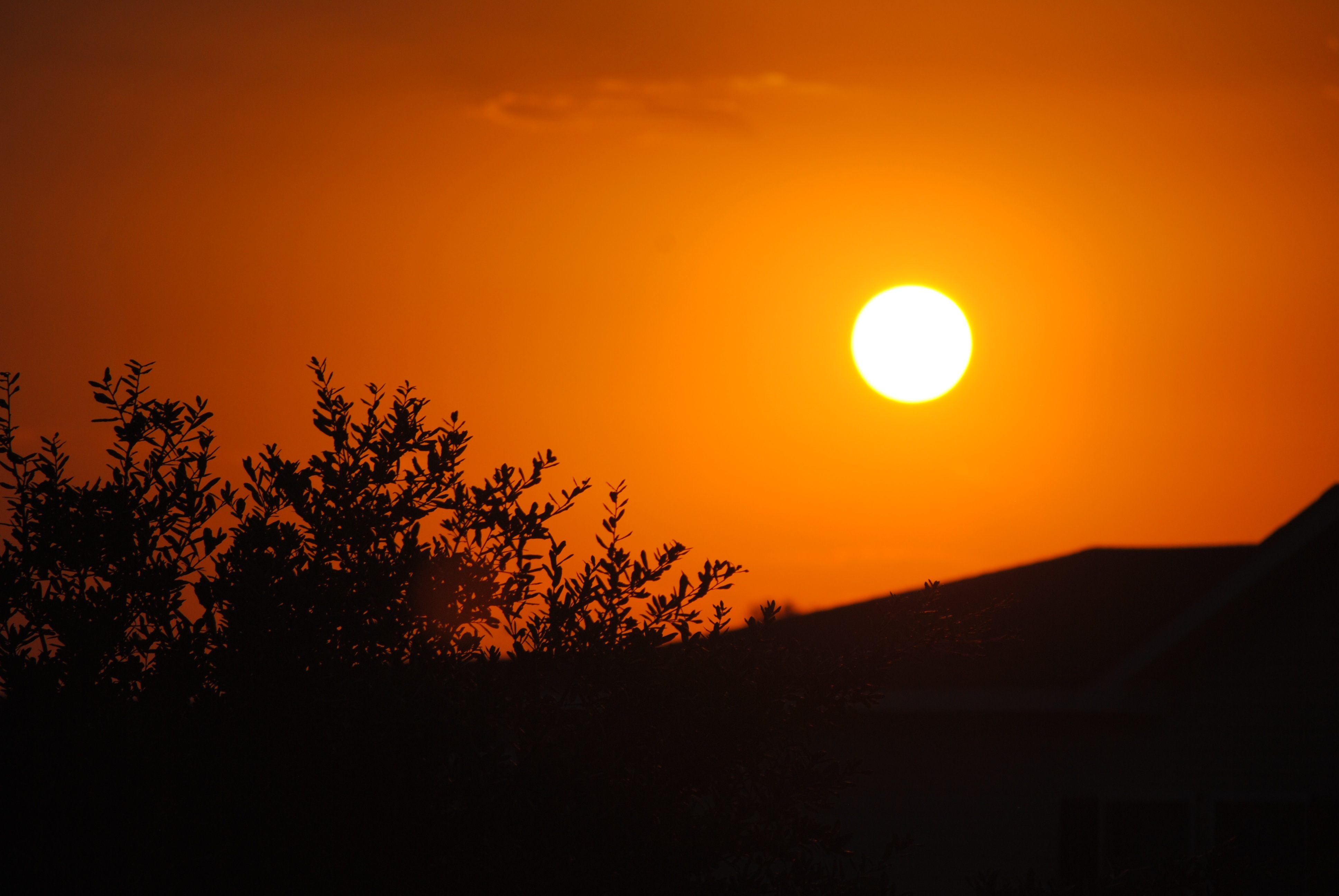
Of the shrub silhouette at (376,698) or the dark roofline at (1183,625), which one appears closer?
the shrub silhouette at (376,698)

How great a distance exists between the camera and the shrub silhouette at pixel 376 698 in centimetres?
404

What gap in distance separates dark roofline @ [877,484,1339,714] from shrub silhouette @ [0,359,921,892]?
17.7 feet

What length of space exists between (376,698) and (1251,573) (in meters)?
7.87

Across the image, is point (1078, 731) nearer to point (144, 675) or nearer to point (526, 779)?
point (526, 779)

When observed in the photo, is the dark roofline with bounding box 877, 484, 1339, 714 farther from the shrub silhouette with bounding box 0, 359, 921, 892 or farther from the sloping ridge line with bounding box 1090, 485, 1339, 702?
the shrub silhouette with bounding box 0, 359, 921, 892

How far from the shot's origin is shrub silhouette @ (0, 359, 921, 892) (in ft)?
13.3

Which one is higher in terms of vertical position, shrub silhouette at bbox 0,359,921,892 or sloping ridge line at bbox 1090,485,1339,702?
sloping ridge line at bbox 1090,485,1339,702

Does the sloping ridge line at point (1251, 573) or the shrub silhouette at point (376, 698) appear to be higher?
the sloping ridge line at point (1251, 573)

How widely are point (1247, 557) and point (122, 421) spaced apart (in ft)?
28.0

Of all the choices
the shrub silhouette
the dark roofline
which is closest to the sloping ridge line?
the dark roofline

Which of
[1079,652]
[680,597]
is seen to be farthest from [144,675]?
[1079,652]

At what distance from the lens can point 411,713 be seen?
412 cm

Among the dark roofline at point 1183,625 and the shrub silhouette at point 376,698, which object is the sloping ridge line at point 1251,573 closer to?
the dark roofline at point 1183,625

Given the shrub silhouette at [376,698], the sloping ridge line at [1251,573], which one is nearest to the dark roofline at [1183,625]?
Result: the sloping ridge line at [1251,573]
